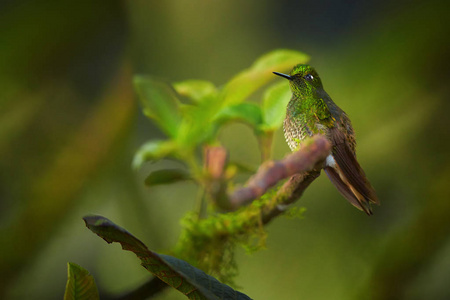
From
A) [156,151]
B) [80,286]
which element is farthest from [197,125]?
[80,286]

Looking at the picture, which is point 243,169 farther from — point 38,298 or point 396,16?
point 38,298

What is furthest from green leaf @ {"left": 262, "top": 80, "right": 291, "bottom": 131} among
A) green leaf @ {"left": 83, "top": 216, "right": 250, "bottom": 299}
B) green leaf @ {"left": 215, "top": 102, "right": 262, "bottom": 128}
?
green leaf @ {"left": 83, "top": 216, "right": 250, "bottom": 299}

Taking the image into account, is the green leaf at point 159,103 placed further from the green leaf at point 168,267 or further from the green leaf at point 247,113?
the green leaf at point 168,267

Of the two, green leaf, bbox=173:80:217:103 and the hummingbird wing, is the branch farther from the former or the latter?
green leaf, bbox=173:80:217:103

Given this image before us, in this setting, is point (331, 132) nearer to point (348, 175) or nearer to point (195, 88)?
point (348, 175)

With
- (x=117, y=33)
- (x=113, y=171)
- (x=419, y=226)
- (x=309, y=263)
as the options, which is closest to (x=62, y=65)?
(x=117, y=33)

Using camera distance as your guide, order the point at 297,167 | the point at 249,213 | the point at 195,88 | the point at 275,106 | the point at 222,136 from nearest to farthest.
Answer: the point at 297,167 → the point at 249,213 → the point at 275,106 → the point at 195,88 → the point at 222,136
